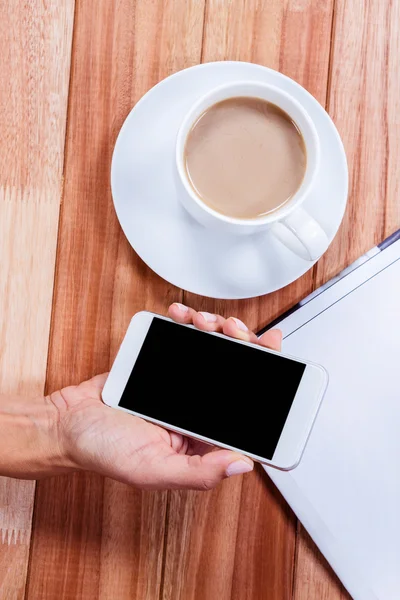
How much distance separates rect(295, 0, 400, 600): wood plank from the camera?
0.68 metres

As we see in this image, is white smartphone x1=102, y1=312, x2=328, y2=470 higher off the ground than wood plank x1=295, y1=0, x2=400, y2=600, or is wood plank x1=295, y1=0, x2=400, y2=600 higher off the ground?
wood plank x1=295, y1=0, x2=400, y2=600

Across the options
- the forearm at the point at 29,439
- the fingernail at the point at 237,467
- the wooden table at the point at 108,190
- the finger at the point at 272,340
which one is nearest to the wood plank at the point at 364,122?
the wooden table at the point at 108,190

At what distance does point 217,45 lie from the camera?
2.22 ft

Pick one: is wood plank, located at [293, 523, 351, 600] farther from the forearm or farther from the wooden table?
the forearm

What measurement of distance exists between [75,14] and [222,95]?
0.24 metres

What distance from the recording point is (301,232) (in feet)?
1.83

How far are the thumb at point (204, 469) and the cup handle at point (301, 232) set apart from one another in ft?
0.69

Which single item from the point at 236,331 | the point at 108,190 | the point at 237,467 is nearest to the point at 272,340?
the point at 236,331

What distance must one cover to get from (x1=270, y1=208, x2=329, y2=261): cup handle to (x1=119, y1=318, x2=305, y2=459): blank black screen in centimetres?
11

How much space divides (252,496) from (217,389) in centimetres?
18

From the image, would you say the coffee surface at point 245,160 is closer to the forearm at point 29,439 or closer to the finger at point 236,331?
the finger at point 236,331

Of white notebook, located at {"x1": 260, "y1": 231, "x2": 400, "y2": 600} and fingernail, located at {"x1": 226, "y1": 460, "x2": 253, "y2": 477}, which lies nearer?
fingernail, located at {"x1": 226, "y1": 460, "x2": 253, "y2": 477}

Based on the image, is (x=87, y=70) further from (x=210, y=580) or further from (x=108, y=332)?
(x=210, y=580)

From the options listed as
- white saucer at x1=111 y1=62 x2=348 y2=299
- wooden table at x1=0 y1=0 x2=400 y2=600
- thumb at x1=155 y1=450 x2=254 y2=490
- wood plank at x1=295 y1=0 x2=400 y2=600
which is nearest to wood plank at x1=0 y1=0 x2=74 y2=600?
wooden table at x1=0 y1=0 x2=400 y2=600
